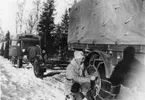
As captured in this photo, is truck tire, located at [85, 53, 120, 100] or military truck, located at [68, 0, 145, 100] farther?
truck tire, located at [85, 53, 120, 100]

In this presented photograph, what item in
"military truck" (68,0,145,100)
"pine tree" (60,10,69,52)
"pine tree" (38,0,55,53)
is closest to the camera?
"military truck" (68,0,145,100)

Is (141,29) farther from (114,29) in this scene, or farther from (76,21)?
(76,21)

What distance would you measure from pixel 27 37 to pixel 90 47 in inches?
353

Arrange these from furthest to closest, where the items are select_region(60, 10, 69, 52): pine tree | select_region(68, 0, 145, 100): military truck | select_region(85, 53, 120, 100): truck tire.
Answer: select_region(60, 10, 69, 52): pine tree → select_region(85, 53, 120, 100): truck tire → select_region(68, 0, 145, 100): military truck

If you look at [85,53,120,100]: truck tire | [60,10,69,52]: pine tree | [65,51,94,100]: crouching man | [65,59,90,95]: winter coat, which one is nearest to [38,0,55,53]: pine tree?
[60,10,69,52]: pine tree

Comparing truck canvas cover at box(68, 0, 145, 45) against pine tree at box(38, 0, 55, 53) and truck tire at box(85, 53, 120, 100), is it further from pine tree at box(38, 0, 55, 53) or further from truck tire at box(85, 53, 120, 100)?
pine tree at box(38, 0, 55, 53)

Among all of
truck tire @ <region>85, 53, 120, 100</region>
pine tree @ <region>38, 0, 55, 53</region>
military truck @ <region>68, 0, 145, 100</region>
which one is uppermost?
pine tree @ <region>38, 0, 55, 53</region>

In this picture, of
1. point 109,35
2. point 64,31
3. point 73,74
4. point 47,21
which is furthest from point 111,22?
point 47,21

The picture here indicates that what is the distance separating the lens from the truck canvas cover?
520 centimetres

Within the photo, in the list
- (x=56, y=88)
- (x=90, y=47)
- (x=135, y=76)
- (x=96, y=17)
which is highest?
(x=96, y=17)

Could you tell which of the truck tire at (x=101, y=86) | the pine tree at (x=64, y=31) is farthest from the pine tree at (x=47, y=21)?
the truck tire at (x=101, y=86)

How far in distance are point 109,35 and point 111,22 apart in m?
0.38

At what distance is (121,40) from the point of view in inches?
223

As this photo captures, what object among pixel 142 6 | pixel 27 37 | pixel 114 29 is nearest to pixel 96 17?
pixel 114 29
